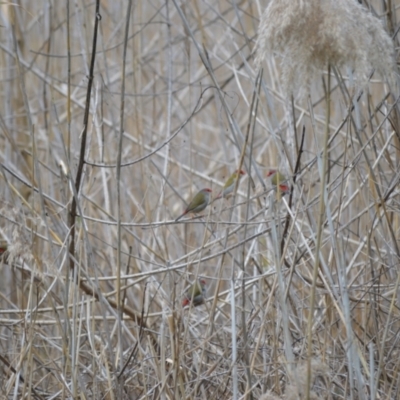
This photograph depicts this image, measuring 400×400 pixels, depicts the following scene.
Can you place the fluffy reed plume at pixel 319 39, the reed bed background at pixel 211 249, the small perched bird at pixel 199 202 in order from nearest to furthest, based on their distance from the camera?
the fluffy reed plume at pixel 319 39 < the reed bed background at pixel 211 249 < the small perched bird at pixel 199 202

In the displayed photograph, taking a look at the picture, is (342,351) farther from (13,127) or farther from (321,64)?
(13,127)

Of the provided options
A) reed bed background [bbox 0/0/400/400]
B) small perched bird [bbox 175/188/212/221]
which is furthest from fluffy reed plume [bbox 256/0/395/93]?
small perched bird [bbox 175/188/212/221]

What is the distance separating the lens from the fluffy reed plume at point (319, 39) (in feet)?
4.14

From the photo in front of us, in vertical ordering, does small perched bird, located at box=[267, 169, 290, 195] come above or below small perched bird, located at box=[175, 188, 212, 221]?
above

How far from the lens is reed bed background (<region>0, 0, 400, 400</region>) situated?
1.68m

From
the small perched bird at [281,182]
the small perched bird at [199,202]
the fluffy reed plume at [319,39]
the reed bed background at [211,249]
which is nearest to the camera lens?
the fluffy reed plume at [319,39]

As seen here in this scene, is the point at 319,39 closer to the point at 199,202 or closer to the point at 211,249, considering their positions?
the point at 199,202

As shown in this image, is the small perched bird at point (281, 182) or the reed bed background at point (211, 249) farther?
the small perched bird at point (281, 182)

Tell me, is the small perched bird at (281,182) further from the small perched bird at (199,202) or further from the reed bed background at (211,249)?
the small perched bird at (199,202)

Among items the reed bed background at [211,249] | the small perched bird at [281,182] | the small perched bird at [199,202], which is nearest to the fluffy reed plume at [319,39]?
the reed bed background at [211,249]

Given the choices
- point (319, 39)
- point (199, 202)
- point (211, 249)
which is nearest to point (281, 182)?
point (199, 202)

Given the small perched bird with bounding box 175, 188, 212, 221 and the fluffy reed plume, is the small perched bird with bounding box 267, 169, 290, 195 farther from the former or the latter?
the fluffy reed plume

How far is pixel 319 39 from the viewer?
1265mm

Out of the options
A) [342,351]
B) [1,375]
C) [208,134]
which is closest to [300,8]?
[342,351]
